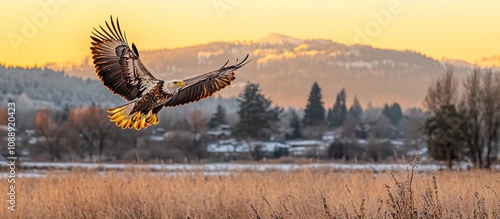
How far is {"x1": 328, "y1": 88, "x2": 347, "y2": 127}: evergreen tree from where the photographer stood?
82.4 meters

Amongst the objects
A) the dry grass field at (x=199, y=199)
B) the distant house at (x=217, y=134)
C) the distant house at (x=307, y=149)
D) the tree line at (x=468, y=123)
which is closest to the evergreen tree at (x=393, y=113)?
the distant house at (x=307, y=149)

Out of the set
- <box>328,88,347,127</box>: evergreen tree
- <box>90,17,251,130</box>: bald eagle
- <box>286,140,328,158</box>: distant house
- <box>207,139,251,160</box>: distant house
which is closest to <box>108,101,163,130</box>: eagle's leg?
<box>90,17,251,130</box>: bald eagle

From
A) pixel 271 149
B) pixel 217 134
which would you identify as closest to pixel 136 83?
pixel 271 149

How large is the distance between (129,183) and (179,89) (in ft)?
25.9

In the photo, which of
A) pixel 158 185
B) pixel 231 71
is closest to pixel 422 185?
pixel 158 185

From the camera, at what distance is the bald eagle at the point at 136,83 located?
270 centimetres

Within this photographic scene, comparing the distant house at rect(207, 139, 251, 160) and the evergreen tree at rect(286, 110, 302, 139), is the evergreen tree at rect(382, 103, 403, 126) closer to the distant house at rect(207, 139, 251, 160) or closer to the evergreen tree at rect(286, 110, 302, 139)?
the evergreen tree at rect(286, 110, 302, 139)

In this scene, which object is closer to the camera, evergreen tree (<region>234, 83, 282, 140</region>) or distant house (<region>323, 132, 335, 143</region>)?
evergreen tree (<region>234, 83, 282, 140</region>)

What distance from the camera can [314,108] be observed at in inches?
2817

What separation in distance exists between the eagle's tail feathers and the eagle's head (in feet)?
0.38

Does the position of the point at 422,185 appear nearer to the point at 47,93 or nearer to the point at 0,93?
the point at 0,93

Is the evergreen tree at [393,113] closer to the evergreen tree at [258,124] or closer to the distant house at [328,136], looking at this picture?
the distant house at [328,136]

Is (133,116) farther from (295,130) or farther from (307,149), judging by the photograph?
(295,130)

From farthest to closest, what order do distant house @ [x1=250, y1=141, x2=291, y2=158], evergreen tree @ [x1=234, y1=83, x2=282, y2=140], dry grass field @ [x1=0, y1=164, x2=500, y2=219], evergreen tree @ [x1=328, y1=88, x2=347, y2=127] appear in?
evergreen tree @ [x1=328, y1=88, x2=347, y2=127] → distant house @ [x1=250, y1=141, x2=291, y2=158] → evergreen tree @ [x1=234, y1=83, x2=282, y2=140] → dry grass field @ [x1=0, y1=164, x2=500, y2=219]
